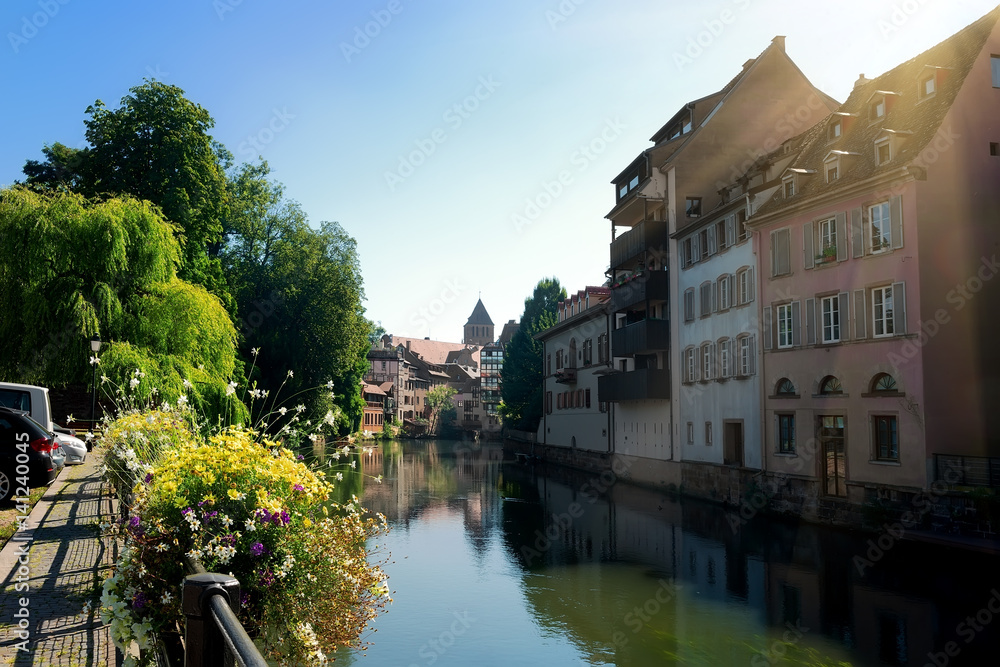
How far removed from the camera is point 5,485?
1280 centimetres

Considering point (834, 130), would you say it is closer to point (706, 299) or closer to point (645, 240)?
point (706, 299)

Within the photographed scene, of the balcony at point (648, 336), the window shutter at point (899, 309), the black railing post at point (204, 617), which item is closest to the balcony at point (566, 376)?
the balcony at point (648, 336)

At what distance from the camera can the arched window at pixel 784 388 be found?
83.3ft

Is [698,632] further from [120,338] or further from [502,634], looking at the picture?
[120,338]

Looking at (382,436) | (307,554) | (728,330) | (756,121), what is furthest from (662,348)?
(382,436)

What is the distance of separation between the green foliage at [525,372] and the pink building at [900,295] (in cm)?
3912

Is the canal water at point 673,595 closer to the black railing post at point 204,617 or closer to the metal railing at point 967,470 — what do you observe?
the metal railing at point 967,470

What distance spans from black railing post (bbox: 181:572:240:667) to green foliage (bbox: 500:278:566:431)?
195 ft

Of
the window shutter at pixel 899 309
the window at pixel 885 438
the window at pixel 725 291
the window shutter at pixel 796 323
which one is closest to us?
the window shutter at pixel 899 309

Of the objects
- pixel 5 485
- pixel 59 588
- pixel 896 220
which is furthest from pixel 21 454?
pixel 896 220

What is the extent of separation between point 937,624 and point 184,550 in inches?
492

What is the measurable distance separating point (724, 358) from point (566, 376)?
74.0 feet

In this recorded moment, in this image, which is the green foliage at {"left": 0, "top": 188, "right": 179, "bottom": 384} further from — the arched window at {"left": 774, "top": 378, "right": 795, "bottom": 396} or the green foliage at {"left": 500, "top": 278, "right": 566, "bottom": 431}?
the green foliage at {"left": 500, "top": 278, "right": 566, "bottom": 431}

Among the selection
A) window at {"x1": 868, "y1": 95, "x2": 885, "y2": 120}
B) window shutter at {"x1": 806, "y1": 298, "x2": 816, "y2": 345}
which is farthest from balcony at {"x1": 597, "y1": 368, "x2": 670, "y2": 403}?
window at {"x1": 868, "y1": 95, "x2": 885, "y2": 120}
